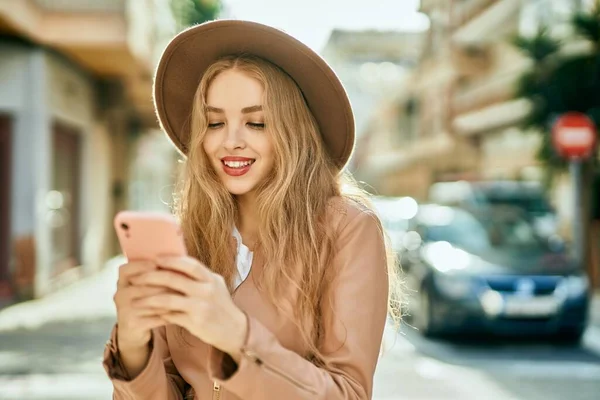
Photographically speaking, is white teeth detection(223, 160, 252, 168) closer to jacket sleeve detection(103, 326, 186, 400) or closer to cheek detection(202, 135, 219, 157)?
cheek detection(202, 135, 219, 157)

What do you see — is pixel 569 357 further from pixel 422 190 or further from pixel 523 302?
pixel 422 190

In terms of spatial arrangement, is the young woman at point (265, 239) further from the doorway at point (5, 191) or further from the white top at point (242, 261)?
the doorway at point (5, 191)

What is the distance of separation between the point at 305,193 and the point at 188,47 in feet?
1.64

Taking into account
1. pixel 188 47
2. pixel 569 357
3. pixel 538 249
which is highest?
pixel 188 47

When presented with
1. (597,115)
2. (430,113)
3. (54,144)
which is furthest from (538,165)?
(430,113)

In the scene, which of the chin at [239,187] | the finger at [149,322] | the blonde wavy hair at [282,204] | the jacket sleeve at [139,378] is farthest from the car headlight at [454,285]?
the finger at [149,322]

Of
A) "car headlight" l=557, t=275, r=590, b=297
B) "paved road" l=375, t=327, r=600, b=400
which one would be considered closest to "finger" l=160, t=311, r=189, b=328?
"paved road" l=375, t=327, r=600, b=400

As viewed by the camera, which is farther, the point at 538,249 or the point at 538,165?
the point at 538,165

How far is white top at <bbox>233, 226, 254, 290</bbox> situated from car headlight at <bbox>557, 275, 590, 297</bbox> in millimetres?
7523

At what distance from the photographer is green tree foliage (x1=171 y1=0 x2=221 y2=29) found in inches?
653

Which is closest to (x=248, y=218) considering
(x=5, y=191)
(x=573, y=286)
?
(x=573, y=286)

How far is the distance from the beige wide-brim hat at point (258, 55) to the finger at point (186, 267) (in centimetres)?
71

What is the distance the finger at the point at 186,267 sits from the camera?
1.40 metres

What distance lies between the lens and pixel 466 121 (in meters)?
27.5
